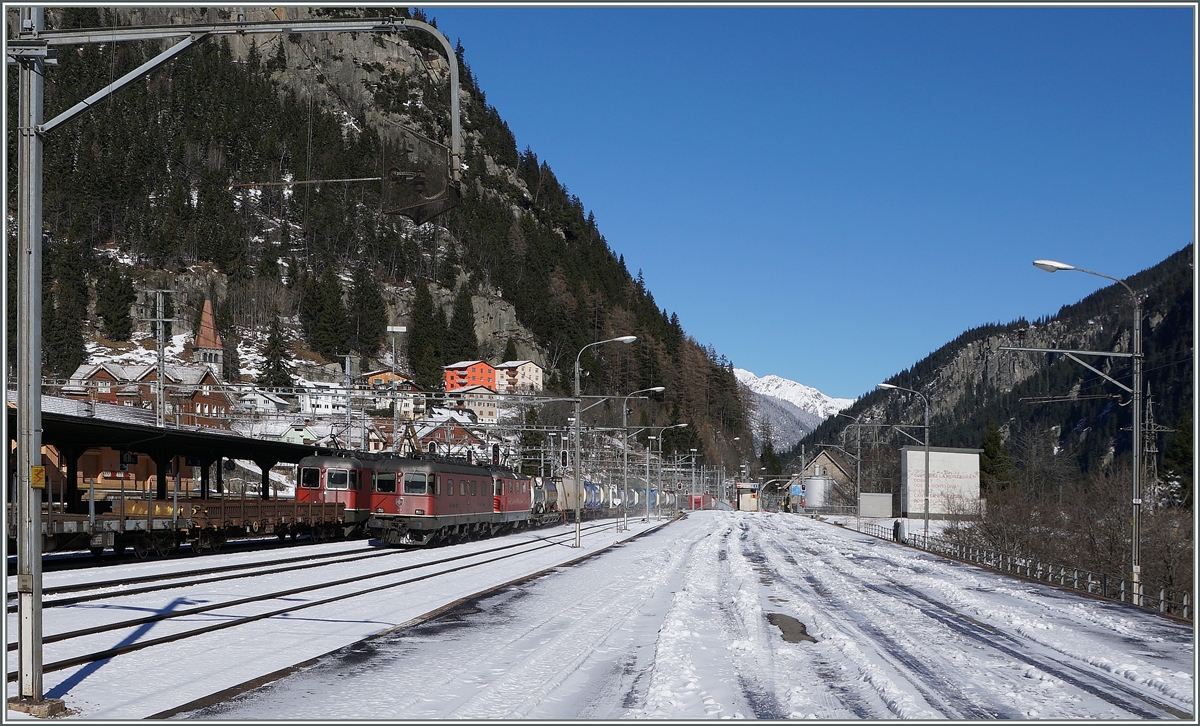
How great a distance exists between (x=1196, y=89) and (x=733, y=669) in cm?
889

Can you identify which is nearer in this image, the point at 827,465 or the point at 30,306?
the point at 30,306

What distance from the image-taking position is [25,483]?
933cm

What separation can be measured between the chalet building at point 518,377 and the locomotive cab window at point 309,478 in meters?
125

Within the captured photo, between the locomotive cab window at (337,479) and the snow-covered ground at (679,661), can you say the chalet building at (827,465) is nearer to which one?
the locomotive cab window at (337,479)

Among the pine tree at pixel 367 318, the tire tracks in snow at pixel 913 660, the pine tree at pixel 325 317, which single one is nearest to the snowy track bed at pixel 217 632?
the tire tracks in snow at pixel 913 660

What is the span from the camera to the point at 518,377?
182 meters

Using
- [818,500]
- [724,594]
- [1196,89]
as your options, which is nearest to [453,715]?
[1196,89]

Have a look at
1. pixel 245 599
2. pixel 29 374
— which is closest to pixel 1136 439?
pixel 245 599

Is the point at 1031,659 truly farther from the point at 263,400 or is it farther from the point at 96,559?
the point at 263,400

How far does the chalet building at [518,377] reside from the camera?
573 ft

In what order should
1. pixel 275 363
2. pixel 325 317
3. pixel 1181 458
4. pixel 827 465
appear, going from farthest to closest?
pixel 827 465 → pixel 325 317 → pixel 275 363 → pixel 1181 458

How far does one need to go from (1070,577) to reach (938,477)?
64.5 metres

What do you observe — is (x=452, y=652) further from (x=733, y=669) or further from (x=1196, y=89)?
(x=1196, y=89)

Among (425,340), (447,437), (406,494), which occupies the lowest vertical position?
(447,437)
